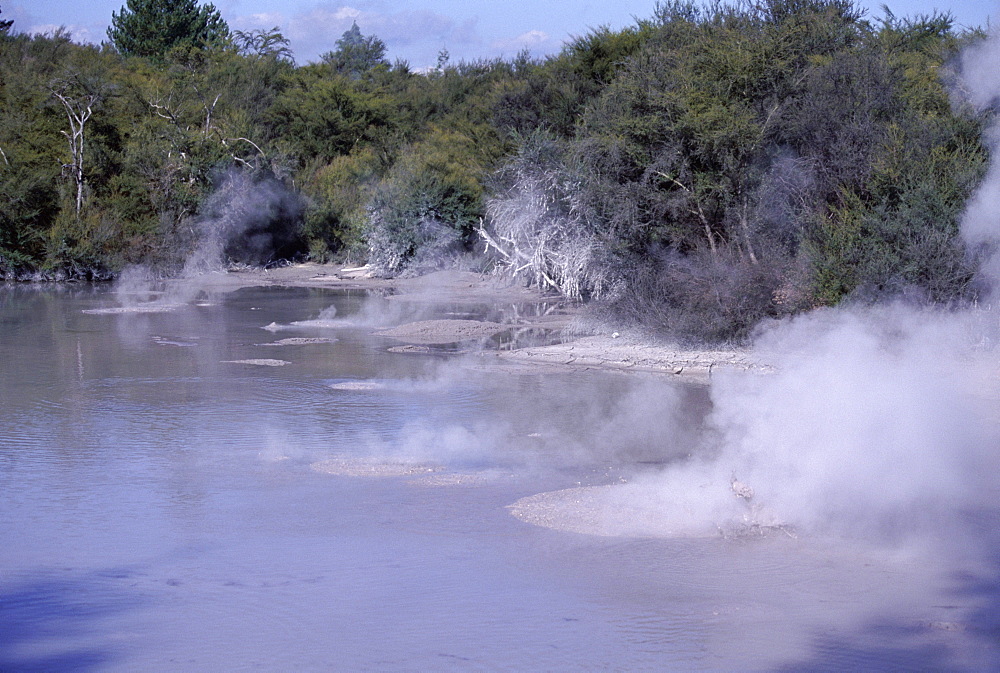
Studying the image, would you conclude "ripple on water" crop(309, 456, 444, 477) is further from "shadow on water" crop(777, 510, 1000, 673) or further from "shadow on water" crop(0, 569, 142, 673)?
"shadow on water" crop(777, 510, 1000, 673)

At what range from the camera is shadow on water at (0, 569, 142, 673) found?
4.93 meters

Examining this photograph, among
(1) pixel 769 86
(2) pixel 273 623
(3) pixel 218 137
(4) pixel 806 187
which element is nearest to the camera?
(2) pixel 273 623

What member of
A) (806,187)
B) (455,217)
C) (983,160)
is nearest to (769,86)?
(806,187)

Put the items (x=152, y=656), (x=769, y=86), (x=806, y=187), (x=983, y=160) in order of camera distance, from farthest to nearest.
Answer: (x=769, y=86) → (x=806, y=187) → (x=983, y=160) → (x=152, y=656)

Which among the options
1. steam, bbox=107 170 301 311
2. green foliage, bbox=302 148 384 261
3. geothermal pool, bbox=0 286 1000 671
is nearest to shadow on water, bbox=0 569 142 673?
geothermal pool, bbox=0 286 1000 671

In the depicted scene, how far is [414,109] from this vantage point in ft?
140

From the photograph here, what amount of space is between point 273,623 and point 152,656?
0.65 m

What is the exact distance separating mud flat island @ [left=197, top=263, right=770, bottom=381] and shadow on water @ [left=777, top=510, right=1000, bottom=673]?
292 inches

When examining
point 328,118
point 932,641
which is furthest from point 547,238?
point 328,118

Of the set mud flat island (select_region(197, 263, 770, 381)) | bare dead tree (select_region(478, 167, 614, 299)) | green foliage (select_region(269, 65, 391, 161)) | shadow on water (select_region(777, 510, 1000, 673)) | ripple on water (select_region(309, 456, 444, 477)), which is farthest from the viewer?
green foliage (select_region(269, 65, 391, 161))

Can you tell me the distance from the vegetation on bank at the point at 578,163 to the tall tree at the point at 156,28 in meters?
9.75

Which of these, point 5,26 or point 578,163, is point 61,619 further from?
point 5,26

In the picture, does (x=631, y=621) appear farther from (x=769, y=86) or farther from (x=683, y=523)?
(x=769, y=86)

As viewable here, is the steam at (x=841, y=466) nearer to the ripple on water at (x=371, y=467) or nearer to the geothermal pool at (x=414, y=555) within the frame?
the geothermal pool at (x=414, y=555)
